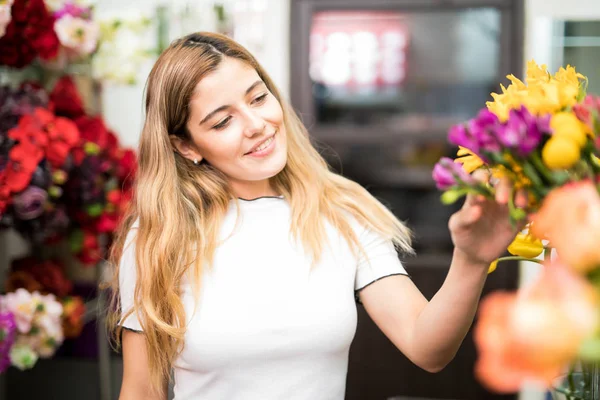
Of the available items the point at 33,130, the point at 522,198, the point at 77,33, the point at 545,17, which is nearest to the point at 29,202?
the point at 33,130

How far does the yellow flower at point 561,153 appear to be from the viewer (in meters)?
0.54

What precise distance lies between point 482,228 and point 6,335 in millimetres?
1242

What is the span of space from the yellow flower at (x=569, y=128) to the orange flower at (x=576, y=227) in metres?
0.17

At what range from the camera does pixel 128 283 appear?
1.28 meters

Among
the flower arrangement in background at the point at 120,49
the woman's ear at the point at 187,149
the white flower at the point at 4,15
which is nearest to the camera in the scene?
the woman's ear at the point at 187,149

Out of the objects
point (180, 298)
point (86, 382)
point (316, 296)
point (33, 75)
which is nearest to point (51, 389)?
point (86, 382)

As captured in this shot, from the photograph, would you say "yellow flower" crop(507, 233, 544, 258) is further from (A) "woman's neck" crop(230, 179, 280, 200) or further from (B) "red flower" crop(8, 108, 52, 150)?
(B) "red flower" crop(8, 108, 52, 150)

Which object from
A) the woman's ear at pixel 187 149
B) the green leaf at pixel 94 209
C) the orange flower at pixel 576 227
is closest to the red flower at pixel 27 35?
the green leaf at pixel 94 209

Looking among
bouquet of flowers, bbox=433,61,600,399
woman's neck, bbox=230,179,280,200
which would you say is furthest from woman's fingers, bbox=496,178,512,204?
woman's neck, bbox=230,179,280,200

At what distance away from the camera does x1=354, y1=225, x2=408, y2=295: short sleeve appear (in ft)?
4.07

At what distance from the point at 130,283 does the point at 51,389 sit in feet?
3.93

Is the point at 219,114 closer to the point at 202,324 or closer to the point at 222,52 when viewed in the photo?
the point at 222,52

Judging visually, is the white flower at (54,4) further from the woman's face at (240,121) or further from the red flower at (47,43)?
the woman's face at (240,121)

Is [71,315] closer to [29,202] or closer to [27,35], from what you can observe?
[29,202]
